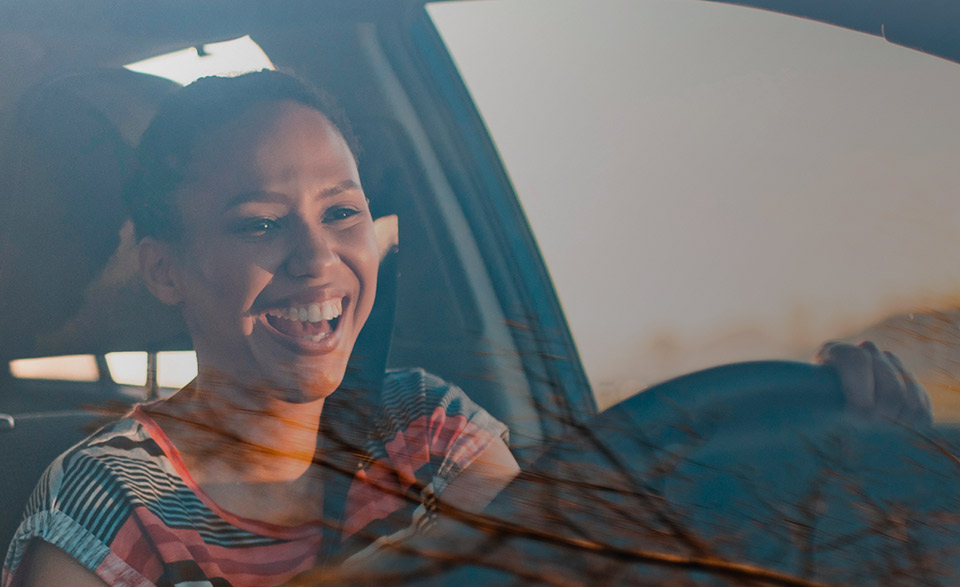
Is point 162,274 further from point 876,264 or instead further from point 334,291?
point 876,264

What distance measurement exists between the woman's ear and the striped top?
0.16m

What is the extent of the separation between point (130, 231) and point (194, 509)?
403mm

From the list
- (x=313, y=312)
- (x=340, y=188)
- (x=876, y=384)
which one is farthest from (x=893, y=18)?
Result: (x=313, y=312)

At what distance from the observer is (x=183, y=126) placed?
1.08 meters

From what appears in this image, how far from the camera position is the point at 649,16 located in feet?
4.07

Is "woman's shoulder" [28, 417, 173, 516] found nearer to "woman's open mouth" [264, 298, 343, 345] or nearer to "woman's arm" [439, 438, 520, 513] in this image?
"woman's open mouth" [264, 298, 343, 345]

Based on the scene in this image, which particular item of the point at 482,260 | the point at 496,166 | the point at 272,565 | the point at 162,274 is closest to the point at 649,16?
the point at 496,166

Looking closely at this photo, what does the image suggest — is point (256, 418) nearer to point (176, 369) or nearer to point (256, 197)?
point (176, 369)

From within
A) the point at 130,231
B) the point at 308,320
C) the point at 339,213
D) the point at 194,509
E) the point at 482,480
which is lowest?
the point at 482,480

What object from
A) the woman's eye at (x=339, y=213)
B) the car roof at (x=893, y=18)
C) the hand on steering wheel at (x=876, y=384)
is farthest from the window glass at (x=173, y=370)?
the car roof at (x=893, y=18)

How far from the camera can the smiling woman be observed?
96 cm

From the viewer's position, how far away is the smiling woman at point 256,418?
962 mm

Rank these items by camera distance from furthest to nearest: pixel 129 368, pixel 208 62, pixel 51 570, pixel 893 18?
pixel 893 18, pixel 208 62, pixel 129 368, pixel 51 570

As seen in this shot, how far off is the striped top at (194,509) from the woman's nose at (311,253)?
0.20 metres
